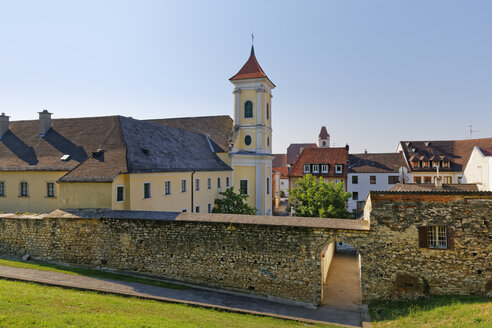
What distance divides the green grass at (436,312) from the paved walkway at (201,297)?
3.61 ft

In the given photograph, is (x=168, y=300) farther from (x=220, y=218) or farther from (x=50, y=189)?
(x=50, y=189)

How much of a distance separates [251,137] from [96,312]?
30819mm

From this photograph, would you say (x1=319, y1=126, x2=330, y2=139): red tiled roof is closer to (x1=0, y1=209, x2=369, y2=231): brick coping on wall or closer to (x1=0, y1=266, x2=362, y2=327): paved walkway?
(x1=0, y1=209, x2=369, y2=231): brick coping on wall

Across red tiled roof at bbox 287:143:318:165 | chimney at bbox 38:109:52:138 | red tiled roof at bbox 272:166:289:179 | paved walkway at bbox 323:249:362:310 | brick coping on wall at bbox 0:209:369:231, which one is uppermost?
red tiled roof at bbox 287:143:318:165

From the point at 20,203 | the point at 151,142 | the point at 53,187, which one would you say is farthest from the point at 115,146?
the point at 20,203

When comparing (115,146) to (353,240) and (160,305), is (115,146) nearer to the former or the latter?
(160,305)

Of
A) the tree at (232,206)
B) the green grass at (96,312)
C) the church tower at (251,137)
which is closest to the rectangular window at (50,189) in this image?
the green grass at (96,312)

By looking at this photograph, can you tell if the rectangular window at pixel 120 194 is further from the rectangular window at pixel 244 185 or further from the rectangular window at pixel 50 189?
the rectangular window at pixel 244 185

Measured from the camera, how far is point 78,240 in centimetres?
1777

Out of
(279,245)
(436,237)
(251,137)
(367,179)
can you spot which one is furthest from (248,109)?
(436,237)

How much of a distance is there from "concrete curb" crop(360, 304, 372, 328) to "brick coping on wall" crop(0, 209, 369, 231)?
11.7ft

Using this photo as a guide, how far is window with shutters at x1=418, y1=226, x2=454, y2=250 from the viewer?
13750 mm

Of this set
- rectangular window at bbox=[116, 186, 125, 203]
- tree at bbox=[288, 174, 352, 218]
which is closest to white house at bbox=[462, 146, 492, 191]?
tree at bbox=[288, 174, 352, 218]

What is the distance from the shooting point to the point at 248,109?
39188 millimetres
